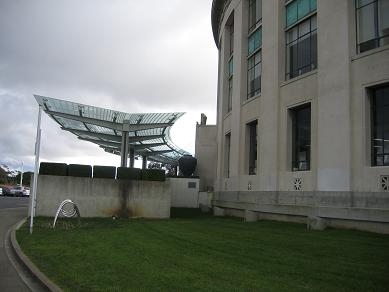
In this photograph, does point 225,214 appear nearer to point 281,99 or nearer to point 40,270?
point 281,99

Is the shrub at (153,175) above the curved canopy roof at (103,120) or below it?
below

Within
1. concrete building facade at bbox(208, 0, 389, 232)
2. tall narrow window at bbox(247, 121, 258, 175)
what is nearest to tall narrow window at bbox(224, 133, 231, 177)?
concrete building facade at bbox(208, 0, 389, 232)

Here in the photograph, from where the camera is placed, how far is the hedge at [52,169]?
25328 mm

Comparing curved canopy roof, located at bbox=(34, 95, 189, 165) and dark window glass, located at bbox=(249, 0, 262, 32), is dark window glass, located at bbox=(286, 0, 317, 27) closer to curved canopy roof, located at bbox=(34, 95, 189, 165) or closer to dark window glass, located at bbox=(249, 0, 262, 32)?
dark window glass, located at bbox=(249, 0, 262, 32)

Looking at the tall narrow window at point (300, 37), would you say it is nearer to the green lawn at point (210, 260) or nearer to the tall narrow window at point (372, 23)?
the tall narrow window at point (372, 23)

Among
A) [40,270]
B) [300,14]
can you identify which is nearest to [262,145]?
[300,14]

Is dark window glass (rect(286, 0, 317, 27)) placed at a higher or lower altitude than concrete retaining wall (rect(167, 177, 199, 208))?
higher

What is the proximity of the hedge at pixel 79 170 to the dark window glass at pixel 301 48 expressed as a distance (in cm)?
1195

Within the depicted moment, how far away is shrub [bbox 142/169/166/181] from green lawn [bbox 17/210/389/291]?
9.88 meters

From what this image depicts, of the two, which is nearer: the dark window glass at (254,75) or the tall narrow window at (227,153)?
the dark window glass at (254,75)

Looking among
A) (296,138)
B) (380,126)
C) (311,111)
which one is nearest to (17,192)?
(296,138)

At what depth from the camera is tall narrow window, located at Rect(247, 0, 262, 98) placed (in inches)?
1117

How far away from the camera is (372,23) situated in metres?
19.2

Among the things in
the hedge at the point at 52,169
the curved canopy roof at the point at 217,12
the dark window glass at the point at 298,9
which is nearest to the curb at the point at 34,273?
the hedge at the point at 52,169
